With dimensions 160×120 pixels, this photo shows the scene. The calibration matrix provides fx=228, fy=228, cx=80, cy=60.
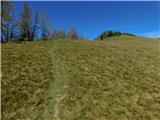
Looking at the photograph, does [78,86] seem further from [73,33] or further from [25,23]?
[73,33]

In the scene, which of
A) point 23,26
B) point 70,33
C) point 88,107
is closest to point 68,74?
point 88,107

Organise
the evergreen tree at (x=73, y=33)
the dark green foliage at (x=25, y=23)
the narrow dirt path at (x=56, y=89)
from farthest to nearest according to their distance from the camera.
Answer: the evergreen tree at (x=73, y=33)
the dark green foliage at (x=25, y=23)
the narrow dirt path at (x=56, y=89)

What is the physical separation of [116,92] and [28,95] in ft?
14.7

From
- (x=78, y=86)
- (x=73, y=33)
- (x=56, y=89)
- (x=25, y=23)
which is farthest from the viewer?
(x=73, y=33)

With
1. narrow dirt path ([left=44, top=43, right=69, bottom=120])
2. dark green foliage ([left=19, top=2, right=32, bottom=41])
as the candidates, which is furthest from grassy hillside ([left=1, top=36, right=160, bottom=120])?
dark green foliage ([left=19, top=2, right=32, bottom=41])

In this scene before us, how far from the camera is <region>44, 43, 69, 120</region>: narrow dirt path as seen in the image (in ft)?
32.4

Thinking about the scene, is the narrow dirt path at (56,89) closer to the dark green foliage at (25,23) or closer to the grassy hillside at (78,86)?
the grassy hillside at (78,86)

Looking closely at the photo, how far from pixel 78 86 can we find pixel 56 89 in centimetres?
123

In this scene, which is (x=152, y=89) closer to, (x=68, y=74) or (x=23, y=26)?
(x=68, y=74)

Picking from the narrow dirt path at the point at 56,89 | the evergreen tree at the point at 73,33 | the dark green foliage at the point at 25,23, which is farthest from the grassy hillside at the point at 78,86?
the evergreen tree at the point at 73,33

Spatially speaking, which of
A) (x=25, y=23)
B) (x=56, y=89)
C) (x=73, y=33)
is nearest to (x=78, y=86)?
(x=56, y=89)

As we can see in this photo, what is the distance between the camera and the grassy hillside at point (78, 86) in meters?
10.0

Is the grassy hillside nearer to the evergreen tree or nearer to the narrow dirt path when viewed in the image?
the narrow dirt path

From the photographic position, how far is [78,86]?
40.2ft
